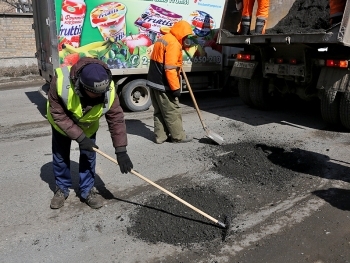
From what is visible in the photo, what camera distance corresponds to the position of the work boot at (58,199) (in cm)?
371

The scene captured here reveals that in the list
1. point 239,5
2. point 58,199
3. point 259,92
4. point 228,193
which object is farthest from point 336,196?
point 239,5

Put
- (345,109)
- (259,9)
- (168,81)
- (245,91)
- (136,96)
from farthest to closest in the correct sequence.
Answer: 1. (245,91)
2. (136,96)
3. (259,9)
4. (345,109)
5. (168,81)

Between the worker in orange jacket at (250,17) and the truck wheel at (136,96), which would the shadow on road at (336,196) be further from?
the truck wheel at (136,96)

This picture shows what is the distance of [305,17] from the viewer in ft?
23.0

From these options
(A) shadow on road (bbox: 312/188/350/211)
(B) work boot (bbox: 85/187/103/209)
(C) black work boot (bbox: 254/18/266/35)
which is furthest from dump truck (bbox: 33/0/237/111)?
(A) shadow on road (bbox: 312/188/350/211)

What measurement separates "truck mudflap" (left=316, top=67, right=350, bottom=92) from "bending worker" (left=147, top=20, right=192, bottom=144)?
2272mm

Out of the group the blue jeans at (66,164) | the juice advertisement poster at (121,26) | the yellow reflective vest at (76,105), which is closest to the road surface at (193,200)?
the blue jeans at (66,164)

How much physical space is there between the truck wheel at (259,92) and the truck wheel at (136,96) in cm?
219

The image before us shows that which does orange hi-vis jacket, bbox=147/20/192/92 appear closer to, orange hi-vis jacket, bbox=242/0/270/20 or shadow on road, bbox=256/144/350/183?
shadow on road, bbox=256/144/350/183

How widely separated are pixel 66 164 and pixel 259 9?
15.6 feet

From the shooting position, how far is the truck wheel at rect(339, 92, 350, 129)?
233 inches

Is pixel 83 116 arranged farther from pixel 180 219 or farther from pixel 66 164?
pixel 180 219

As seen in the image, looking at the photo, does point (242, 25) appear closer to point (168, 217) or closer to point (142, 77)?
point (142, 77)

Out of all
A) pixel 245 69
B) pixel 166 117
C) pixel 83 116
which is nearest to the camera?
pixel 83 116
